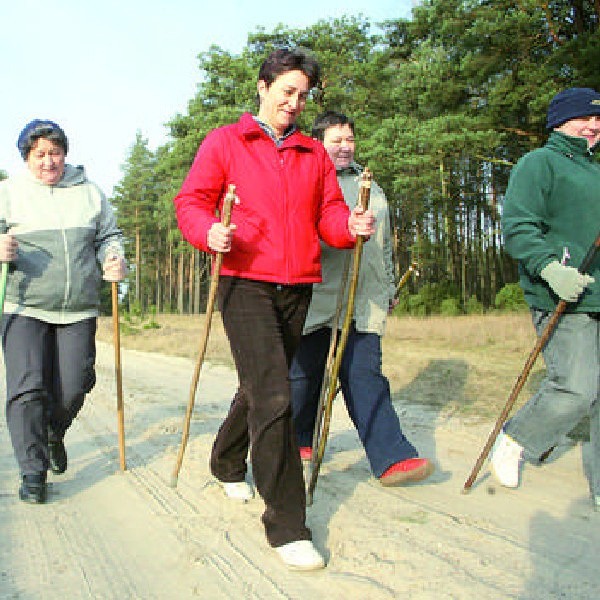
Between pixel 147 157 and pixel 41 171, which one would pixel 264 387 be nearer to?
pixel 41 171

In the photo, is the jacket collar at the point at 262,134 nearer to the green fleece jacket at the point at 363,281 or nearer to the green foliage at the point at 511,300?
the green fleece jacket at the point at 363,281

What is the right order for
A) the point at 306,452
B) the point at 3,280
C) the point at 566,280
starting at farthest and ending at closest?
the point at 306,452, the point at 3,280, the point at 566,280

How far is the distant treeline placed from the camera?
17828mm

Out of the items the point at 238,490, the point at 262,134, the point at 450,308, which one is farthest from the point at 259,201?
the point at 450,308

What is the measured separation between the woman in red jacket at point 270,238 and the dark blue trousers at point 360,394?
0.92 meters

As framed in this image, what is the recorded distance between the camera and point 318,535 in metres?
3.34

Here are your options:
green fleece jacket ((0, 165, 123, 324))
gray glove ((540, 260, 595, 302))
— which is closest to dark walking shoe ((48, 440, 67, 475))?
green fleece jacket ((0, 165, 123, 324))

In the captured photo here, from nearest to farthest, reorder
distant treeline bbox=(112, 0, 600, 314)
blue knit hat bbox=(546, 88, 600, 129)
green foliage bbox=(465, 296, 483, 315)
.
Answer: blue knit hat bbox=(546, 88, 600, 129), distant treeline bbox=(112, 0, 600, 314), green foliage bbox=(465, 296, 483, 315)

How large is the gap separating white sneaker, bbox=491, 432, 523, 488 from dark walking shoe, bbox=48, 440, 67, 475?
2849 millimetres

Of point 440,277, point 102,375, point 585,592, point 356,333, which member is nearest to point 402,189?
point 440,277

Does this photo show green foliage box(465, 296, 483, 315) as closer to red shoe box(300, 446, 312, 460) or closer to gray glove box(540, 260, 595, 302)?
red shoe box(300, 446, 312, 460)

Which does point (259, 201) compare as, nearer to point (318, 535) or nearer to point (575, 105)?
point (318, 535)

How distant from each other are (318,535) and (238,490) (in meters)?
0.79

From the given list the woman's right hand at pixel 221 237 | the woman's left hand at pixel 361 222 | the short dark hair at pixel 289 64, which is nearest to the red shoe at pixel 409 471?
the woman's left hand at pixel 361 222
